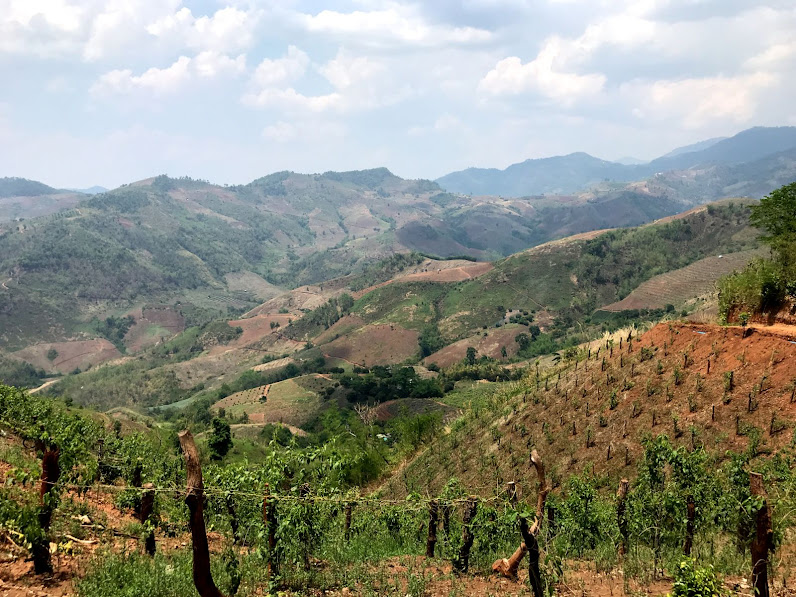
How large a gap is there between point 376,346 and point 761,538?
430 feet

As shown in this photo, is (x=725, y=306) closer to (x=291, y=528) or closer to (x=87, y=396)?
(x=291, y=528)

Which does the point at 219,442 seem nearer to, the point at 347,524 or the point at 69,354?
the point at 347,524

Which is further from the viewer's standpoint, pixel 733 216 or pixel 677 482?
pixel 733 216

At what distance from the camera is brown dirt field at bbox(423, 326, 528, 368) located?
125875mm

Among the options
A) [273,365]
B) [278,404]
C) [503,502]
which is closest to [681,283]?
[278,404]

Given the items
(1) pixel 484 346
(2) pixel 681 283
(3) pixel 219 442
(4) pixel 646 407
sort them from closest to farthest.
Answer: (4) pixel 646 407, (3) pixel 219 442, (2) pixel 681 283, (1) pixel 484 346

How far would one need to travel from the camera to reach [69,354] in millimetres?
185875

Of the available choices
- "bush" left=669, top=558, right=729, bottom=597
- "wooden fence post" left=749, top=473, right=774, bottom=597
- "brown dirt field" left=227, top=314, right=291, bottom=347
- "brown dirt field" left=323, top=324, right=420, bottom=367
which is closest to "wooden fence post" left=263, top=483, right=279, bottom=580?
"bush" left=669, top=558, right=729, bottom=597

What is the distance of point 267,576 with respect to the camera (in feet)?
40.1

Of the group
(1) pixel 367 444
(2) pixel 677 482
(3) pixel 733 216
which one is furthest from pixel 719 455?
(3) pixel 733 216

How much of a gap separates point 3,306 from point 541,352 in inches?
7833

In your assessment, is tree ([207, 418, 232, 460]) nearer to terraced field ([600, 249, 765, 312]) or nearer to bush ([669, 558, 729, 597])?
bush ([669, 558, 729, 597])

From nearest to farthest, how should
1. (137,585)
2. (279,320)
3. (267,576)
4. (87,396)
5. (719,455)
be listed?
(137,585)
(267,576)
(719,455)
(87,396)
(279,320)

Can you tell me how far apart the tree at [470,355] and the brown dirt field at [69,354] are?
13498 cm
